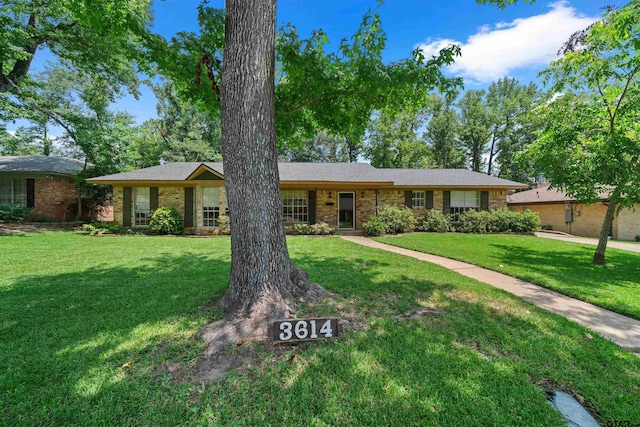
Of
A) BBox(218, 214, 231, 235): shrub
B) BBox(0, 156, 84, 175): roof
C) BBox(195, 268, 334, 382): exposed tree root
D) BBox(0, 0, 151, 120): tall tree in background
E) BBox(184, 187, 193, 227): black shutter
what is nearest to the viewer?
BBox(195, 268, 334, 382): exposed tree root

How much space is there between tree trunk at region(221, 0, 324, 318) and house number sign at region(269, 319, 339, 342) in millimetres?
479

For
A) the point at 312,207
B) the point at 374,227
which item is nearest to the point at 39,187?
the point at 312,207

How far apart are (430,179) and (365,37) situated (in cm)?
1234

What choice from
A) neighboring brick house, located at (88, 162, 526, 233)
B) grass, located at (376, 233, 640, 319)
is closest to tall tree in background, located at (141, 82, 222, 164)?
neighboring brick house, located at (88, 162, 526, 233)

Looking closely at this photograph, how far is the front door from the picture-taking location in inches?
557

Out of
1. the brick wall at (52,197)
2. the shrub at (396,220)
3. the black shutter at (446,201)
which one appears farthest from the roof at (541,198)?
the brick wall at (52,197)

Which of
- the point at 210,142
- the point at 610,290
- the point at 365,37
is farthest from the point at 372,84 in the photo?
the point at 210,142

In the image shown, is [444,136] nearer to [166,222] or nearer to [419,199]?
[419,199]

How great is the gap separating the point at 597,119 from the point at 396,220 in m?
7.49

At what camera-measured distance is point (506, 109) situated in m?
29.5

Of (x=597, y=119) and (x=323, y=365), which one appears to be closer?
(x=323, y=365)

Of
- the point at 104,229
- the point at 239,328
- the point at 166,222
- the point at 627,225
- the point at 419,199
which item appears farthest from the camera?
the point at 419,199

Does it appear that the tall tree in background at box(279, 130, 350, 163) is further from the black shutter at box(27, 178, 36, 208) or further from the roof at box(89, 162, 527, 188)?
the black shutter at box(27, 178, 36, 208)

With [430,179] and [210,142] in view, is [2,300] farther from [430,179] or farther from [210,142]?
[210,142]
